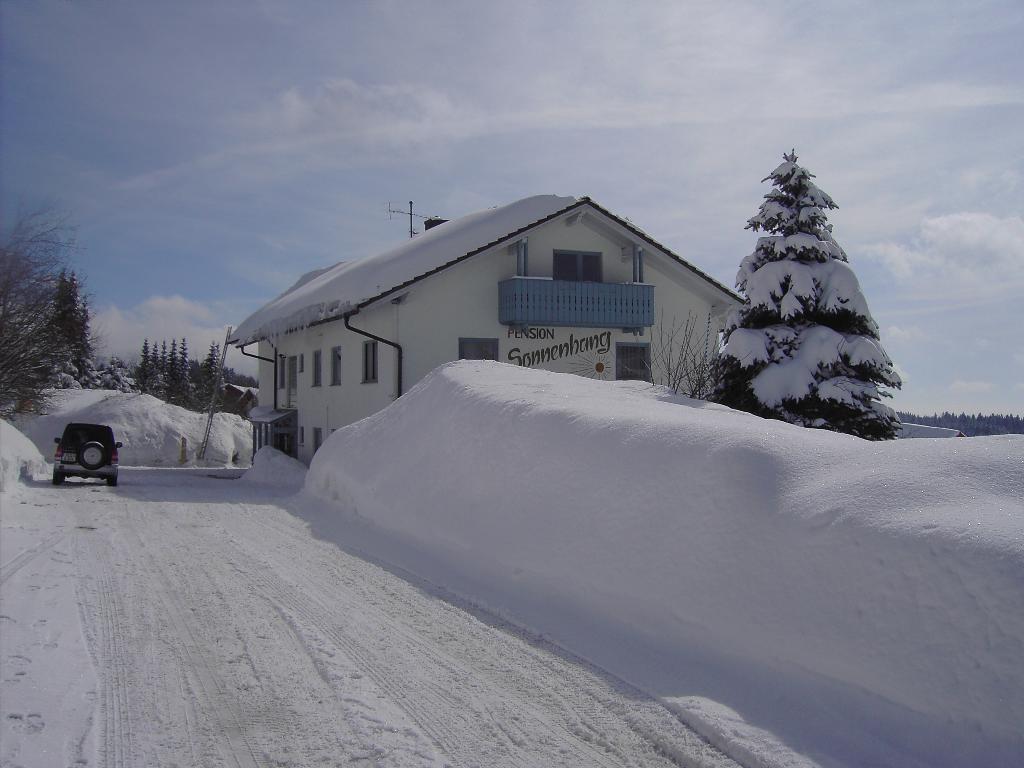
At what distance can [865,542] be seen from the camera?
4824mm

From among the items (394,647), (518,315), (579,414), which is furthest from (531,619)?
(518,315)

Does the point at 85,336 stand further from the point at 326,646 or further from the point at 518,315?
the point at 326,646

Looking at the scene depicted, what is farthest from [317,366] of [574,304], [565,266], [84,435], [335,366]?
[574,304]

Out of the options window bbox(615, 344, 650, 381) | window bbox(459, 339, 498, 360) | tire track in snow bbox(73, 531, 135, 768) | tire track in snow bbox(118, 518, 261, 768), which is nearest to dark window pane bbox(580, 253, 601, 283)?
window bbox(615, 344, 650, 381)

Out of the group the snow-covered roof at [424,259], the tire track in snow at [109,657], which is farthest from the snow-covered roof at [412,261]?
the tire track in snow at [109,657]

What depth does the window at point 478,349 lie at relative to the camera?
2133 cm

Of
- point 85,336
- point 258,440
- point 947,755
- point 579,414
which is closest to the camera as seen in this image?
point 947,755

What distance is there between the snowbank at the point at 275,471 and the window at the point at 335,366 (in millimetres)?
2617

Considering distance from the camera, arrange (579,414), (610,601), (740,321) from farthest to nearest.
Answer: (740,321), (579,414), (610,601)

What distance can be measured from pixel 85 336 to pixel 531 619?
127ft

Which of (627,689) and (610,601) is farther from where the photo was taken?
(610,601)

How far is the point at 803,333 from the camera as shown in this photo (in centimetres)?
1485

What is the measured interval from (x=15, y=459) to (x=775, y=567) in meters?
18.3

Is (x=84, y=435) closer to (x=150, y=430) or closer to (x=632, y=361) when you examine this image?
(x=632, y=361)
